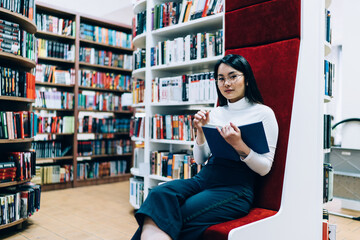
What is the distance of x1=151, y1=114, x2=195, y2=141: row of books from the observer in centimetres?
287

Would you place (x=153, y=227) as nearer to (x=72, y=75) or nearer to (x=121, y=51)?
(x=72, y=75)

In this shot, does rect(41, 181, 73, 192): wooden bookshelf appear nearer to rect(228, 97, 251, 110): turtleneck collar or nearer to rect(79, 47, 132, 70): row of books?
rect(79, 47, 132, 70): row of books

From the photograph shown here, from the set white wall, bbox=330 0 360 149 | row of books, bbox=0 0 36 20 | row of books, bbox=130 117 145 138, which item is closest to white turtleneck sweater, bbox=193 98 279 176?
row of books, bbox=130 117 145 138

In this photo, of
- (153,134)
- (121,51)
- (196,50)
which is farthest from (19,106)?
(121,51)

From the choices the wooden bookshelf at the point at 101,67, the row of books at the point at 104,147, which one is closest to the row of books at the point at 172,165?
the row of books at the point at 104,147

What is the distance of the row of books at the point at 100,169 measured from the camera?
4.65 m

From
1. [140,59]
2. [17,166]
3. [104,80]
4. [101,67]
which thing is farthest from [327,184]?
[101,67]

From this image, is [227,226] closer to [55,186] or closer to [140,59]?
[140,59]

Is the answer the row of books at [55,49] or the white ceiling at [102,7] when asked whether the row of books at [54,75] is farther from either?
the white ceiling at [102,7]

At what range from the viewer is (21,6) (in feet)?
8.80

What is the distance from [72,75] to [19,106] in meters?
1.80

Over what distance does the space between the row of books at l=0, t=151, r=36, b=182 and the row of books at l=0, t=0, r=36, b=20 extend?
3.91ft

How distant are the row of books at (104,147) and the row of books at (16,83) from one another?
1926 millimetres

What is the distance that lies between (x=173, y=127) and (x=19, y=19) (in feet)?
5.32
